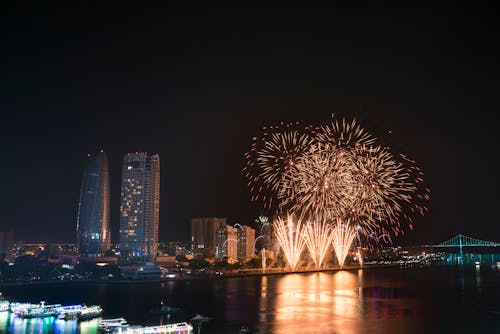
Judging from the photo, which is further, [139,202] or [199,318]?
[139,202]

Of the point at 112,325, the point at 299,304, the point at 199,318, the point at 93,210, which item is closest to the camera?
the point at 112,325

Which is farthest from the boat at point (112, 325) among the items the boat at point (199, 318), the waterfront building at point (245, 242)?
the waterfront building at point (245, 242)

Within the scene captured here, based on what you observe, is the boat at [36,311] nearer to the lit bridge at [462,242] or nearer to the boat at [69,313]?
the boat at [69,313]

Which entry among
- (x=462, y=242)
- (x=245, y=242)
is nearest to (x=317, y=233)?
(x=245, y=242)

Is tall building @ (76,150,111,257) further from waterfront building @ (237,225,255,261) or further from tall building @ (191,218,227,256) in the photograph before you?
waterfront building @ (237,225,255,261)

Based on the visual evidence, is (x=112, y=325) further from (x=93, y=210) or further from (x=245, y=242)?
(x=245, y=242)

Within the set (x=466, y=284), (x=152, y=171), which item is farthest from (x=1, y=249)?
(x=466, y=284)

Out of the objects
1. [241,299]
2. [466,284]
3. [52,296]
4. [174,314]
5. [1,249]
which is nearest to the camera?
[174,314]

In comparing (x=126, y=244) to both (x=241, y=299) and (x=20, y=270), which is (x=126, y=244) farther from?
(x=241, y=299)
